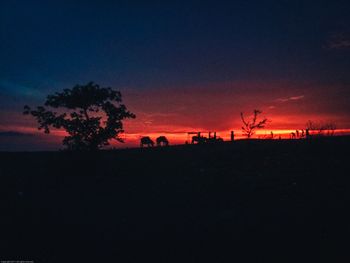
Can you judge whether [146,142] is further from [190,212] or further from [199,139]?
[190,212]

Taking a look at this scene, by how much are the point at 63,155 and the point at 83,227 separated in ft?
65.4

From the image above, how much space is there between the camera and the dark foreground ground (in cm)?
1252

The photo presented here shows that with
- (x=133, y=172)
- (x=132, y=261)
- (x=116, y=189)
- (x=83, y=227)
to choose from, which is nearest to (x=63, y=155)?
(x=133, y=172)

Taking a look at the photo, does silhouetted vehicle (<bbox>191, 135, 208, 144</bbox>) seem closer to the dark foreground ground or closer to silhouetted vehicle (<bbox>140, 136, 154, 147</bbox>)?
silhouetted vehicle (<bbox>140, 136, 154, 147</bbox>)

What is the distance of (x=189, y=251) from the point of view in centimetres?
1264

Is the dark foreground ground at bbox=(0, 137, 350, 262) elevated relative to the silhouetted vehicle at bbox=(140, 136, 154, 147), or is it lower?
lower

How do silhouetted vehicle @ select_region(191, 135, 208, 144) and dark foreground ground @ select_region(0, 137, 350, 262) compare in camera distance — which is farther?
silhouetted vehicle @ select_region(191, 135, 208, 144)

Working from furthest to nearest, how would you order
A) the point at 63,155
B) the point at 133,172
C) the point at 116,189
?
the point at 63,155, the point at 133,172, the point at 116,189

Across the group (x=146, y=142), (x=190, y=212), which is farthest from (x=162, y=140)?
(x=190, y=212)

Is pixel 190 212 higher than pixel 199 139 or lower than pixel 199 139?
lower

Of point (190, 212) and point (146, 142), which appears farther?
point (146, 142)

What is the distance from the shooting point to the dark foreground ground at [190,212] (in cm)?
1252

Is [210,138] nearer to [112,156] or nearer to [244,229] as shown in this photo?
[112,156]

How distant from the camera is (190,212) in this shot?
16547 mm
